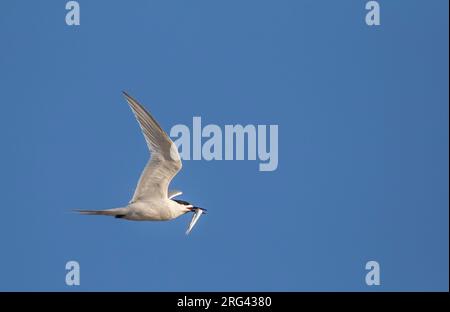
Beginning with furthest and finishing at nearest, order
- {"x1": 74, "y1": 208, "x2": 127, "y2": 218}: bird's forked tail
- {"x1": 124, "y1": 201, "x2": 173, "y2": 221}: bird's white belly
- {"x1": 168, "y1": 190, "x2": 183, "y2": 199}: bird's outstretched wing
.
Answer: {"x1": 168, "y1": 190, "x2": 183, "y2": 199}: bird's outstretched wing → {"x1": 124, "y1": 201, "x2": 173, "y2": 221}: bird's white belly → {"x1": 74, "y1": 208, "x2": 127, "y2": 218}: bird's forked tail

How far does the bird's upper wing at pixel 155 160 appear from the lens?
14.1 meters

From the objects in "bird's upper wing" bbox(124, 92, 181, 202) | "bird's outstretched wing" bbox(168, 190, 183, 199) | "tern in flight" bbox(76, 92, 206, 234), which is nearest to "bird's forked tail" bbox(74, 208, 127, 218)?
"tern in flight" bbox(76, 92, 206, 234)

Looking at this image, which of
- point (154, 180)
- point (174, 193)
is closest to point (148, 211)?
point (154, 180)

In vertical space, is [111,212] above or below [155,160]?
below

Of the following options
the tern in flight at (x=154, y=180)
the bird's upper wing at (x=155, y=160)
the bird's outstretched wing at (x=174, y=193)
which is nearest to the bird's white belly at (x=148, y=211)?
the tern in flight at (x=154, y=180)

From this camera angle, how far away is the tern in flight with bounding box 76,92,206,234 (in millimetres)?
14203

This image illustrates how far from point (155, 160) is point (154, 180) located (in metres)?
0.34

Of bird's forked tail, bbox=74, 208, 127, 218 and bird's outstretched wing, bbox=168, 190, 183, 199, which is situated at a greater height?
bird's outstretched wing, bbox=168, 190, 183, 199

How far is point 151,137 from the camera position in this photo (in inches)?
564

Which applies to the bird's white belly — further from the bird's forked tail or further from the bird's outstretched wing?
the bird's outstretched wing

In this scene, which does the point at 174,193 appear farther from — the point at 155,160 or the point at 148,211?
the point at 155,160

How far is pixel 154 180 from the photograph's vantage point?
1469 centimetres
